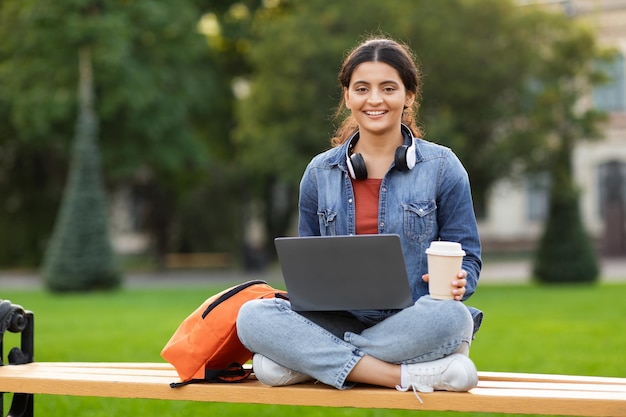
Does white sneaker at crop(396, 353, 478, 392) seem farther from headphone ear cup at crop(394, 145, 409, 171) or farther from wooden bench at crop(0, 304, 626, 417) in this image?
headphone ear cup at crop(394, 145, 409, 171)

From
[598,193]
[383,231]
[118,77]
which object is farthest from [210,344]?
[598,193]

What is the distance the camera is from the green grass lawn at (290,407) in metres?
6.03

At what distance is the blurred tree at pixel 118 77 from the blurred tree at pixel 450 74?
381cm

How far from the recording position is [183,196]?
1260 inches

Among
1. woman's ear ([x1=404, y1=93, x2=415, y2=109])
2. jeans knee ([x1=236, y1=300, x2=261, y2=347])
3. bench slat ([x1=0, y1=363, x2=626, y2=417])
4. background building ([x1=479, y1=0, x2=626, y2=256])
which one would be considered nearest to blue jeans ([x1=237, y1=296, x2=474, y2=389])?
jeans knee ([x1=236, y1=300, x2=261, y2=347])

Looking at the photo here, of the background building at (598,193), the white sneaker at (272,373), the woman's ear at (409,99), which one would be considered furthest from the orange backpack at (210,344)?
the background building at (598,193)

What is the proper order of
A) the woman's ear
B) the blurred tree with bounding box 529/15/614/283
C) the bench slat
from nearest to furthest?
the bench slat < the woman's ear < the blurred tree with bounding box 529/15/614/283

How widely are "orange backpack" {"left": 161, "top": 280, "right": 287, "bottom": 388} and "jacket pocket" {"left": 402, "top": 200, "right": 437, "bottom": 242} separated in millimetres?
602

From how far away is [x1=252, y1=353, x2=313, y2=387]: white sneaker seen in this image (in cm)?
374

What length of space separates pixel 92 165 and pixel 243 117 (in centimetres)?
398

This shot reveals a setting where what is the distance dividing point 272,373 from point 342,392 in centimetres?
32

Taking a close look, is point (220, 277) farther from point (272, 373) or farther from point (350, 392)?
point (350, 392)

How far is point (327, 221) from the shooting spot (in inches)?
159

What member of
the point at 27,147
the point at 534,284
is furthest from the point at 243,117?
the point at 27,147
